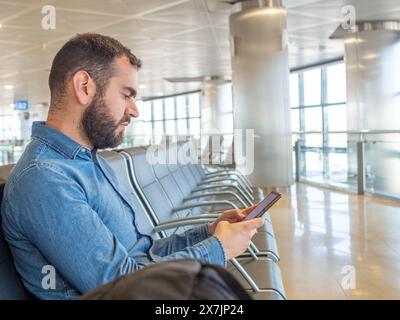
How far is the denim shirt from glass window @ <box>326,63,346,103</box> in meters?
12.2

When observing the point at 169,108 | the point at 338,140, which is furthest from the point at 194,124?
the point at 338,140

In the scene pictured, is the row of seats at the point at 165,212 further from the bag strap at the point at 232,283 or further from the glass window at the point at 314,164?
the glass window at the point at 314,164

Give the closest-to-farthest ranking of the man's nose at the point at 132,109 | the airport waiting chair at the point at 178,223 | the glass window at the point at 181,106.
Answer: the man's nose at the point at 132,109
the airport waiting chair at the point at 178,223
the glass window at the point at 181,106

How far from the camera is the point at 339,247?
366 cm

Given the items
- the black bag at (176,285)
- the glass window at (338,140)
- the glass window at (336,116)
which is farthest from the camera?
the glass window at (336,116)

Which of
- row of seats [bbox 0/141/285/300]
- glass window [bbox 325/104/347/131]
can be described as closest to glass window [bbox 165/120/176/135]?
glass window [bbox 325/104/347/131]

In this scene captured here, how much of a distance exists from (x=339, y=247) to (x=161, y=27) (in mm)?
5395

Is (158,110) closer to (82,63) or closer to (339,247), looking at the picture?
(339,247)

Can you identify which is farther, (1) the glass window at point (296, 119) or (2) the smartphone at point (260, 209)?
(1) the glass window at point (296, 119)

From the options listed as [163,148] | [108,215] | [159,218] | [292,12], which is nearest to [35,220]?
[108,215]

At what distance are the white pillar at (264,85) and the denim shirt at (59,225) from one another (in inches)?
205

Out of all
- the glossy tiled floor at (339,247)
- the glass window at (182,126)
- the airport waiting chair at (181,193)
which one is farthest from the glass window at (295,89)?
the airport waiting chair at (181,193)

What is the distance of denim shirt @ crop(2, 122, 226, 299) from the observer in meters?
0.95

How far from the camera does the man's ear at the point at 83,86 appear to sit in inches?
44.7
